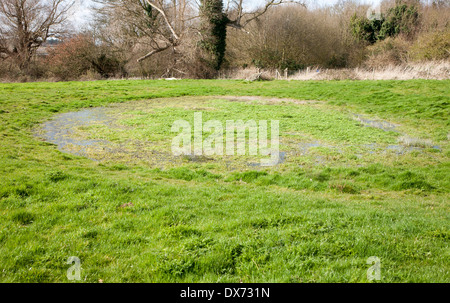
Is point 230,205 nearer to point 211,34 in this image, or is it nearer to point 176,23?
point 211,34

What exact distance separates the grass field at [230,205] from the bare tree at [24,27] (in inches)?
965

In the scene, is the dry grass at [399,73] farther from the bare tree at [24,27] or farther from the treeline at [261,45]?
the bare tree at [24,27]

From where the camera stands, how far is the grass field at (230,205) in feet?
10.5

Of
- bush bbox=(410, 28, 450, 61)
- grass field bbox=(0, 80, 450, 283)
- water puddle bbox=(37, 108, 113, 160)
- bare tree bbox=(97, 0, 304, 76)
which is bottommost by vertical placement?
grass field bbox=(0, 80, 450, 283)

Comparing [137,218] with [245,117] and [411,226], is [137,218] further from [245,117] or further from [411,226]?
[245,117]

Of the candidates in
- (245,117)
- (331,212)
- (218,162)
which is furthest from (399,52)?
(331,212)

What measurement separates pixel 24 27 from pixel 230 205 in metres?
36.9

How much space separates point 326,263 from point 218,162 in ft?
18.1

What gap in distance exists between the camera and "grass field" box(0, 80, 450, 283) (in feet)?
10.5

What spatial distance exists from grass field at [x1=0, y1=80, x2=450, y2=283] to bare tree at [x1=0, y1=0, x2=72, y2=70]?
24504 millimetres

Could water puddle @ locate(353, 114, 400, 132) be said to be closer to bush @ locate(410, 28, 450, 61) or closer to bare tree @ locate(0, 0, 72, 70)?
bush @ locate(410, 28, 450, 61)

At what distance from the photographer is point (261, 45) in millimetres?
33438

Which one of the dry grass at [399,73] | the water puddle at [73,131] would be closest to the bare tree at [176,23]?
the dry grass at [399,73]

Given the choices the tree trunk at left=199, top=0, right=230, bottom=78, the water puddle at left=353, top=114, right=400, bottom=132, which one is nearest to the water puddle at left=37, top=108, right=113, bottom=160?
the water puddle at left=353, top=114, right=400, bottom=132
